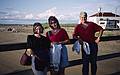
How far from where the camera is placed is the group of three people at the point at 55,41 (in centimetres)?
414

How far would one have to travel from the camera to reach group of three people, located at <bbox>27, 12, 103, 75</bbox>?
4.14 metres

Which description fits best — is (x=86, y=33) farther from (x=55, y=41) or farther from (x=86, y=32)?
(x=55, y=41)

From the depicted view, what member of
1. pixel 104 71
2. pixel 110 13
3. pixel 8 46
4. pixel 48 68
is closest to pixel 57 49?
pixel 48 68

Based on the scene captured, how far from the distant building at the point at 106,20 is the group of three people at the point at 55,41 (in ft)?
197

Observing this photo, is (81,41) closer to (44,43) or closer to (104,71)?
(44,43)

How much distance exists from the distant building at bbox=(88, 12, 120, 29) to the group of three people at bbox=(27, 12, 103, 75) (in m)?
60.1

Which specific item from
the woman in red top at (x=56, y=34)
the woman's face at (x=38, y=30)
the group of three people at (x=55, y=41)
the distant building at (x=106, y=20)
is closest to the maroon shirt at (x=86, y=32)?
the group of three people at (x=55, y=41)

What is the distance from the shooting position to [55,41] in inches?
179

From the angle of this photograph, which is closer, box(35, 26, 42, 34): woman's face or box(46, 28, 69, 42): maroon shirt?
box(35, 26, 42, 34): woman's face

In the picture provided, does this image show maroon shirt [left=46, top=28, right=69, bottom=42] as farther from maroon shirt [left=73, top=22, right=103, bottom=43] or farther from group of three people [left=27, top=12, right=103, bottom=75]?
maroon shirt [left=73, top=22, right=103, bottom=43]

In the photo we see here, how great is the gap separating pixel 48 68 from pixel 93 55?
4.34 feet

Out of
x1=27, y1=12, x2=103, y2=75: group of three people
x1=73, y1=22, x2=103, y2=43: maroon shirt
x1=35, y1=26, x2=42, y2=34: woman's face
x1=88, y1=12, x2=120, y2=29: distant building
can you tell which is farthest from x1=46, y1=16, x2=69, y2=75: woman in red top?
x1=88, y1=12, x2=120, y2=29: distant building

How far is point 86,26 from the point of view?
5.22 meters

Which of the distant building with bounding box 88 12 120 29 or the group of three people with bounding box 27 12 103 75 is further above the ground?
the group of three people with bounding box 27 12 103 75
